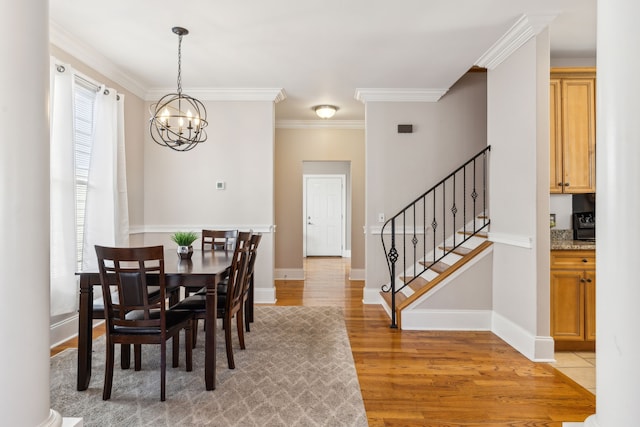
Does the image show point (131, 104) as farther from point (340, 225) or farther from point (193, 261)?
point (340, 225)

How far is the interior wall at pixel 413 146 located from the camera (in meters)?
4.92

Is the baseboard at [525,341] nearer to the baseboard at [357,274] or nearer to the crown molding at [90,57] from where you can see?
the baseboard at [357,274]

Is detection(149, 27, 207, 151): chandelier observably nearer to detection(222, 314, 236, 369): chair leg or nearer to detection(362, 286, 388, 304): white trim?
detection(222, 314, 236, 369): chair leg

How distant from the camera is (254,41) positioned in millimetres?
3432

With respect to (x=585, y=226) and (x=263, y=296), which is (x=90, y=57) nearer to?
(x=263, y=296)

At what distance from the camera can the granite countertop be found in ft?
10.3

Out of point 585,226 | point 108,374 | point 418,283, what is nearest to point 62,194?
point 108,374

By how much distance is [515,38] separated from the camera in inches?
128

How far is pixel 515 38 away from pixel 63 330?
4826mm

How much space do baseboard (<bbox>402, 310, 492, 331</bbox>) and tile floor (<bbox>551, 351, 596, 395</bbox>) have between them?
2.40ft
